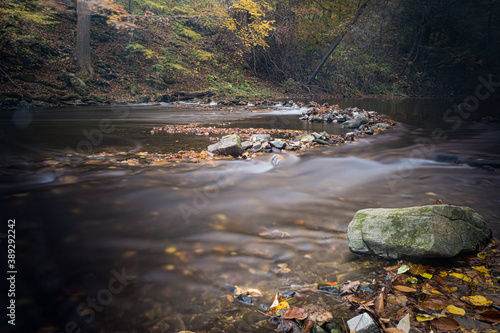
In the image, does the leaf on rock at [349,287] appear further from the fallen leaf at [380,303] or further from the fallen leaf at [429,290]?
the fallen leaf at [429,290]

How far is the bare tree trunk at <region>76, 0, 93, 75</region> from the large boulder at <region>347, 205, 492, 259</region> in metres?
19.9

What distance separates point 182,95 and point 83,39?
679 cm

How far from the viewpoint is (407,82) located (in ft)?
111

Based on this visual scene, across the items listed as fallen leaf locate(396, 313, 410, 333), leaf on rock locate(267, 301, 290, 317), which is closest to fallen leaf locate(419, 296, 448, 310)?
fallen leaf locate(396, 313, 410, 333)

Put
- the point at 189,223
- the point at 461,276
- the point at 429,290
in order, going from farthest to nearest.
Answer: the point at 189,223 → the point at 461,276 → the point at 429,290

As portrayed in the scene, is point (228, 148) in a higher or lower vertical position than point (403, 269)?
higher

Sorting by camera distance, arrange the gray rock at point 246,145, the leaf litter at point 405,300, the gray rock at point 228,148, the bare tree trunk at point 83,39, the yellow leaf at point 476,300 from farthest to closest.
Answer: the bare tree trunk at point 83,39 → the gray rock at point 246,145 → the gray rock at point 228,148 → the yellow leaf at point 476,300 → the leaf litter at point 405,300

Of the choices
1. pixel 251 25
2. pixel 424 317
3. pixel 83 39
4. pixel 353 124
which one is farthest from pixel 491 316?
pixel 251 25

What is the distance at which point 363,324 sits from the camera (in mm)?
1684

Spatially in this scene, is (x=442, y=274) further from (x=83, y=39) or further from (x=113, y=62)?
(x=113, y=62)

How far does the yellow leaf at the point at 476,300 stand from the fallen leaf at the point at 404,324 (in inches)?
20.4

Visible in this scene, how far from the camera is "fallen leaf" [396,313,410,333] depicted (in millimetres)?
1712

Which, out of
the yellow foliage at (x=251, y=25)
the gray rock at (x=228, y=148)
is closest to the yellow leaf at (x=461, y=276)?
the gray rock at (x=228, y=148)

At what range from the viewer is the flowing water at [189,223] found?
6.59ft
